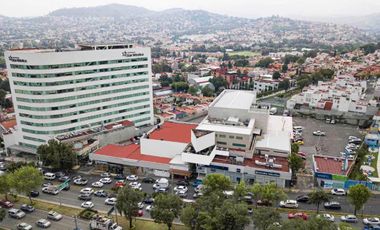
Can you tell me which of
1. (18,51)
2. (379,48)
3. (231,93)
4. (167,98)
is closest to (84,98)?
(18,51)

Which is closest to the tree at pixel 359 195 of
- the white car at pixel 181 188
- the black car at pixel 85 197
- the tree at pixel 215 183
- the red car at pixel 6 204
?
the tree at pixel 215 183

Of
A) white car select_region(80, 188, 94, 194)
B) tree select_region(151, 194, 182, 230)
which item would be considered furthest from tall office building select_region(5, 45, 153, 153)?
tree select_region(151, 194, 182, 230)

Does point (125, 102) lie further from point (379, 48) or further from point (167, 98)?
point (379, 48)

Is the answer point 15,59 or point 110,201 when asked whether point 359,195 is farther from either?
point 15,59

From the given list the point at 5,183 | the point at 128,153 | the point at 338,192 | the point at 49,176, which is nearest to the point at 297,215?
the point at 338,192

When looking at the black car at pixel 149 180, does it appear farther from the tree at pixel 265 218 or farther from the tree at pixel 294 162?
the tree at pixel 265 218
